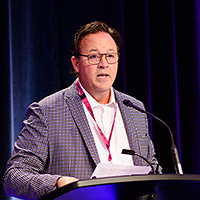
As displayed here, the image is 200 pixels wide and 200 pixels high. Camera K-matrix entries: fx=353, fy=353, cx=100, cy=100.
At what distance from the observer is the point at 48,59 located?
3.15m

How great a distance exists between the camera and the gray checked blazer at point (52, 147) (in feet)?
5.46

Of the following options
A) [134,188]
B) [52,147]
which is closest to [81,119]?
[52,147]

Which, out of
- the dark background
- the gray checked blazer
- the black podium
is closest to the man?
the gray checked blazer

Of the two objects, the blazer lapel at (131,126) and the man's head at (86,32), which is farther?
the man's head at (86,32)

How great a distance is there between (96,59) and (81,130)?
0.43 metres

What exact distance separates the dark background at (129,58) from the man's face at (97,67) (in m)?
0.80

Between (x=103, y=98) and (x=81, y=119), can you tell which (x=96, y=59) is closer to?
(x=103, y=98)

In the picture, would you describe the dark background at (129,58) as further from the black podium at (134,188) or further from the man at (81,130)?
the black podium at (134,188)

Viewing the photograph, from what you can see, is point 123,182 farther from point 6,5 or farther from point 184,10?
point 6,5

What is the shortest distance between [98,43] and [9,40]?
3.76ft

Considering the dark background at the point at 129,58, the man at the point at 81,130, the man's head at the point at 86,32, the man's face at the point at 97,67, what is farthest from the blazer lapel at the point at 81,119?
the dark background at the point at 129,58

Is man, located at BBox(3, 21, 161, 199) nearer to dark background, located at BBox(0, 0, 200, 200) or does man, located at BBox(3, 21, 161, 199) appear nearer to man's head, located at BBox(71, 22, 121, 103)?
man's head, located at BBox(71, 22, 121, 103)

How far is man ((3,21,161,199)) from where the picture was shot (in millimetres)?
1713

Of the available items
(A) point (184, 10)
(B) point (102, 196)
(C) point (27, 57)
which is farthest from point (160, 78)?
(B) point (102, 196)
